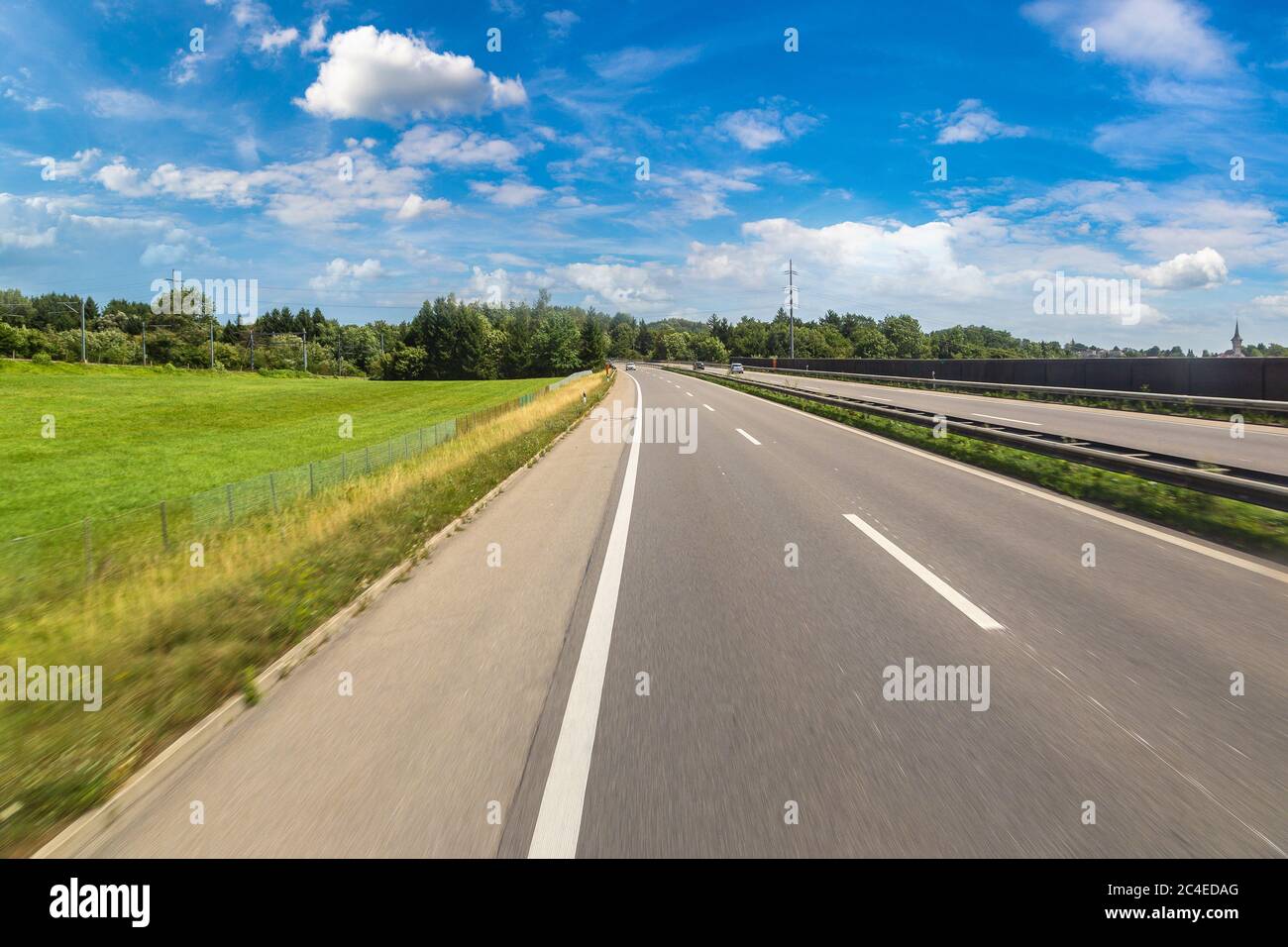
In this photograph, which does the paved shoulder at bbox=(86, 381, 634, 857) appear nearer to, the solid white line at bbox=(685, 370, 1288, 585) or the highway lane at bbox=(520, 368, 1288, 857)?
the highway lane at bbox=(520, 368, 1288, 857)

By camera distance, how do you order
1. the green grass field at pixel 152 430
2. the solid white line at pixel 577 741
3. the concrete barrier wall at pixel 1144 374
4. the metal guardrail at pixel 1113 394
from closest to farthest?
the solid white line at pixel 577 741, the metal guardrail at pixel 1113 394, the green grass field at pixel 152 430, the concrete barrier wall at pixel 1144 374

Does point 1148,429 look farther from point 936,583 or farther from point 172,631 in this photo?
point 172,631

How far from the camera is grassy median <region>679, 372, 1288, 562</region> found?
698 cm

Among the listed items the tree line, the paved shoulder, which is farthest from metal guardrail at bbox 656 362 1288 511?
the tree line

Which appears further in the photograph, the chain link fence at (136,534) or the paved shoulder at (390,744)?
the chain link fence at (136,534)

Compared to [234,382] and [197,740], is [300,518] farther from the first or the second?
[234,382]

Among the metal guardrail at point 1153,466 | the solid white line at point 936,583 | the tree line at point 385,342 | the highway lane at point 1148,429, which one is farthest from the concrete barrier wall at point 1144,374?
the tree line at point 385,342

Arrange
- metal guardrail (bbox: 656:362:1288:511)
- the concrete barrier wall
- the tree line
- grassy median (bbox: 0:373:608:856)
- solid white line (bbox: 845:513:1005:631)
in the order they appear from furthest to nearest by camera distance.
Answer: the tree line, the concrete barrier wall, metal guardrail (bbox: 656:362:1288:511), solid white line (bbox: 845:513:1005:631), grassy median (bbox: 0:373:608:856)

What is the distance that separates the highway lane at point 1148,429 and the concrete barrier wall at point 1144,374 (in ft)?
8.06

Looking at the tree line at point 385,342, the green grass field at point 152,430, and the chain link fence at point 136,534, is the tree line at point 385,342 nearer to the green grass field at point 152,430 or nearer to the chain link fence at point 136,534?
the green grass field at point 152,430

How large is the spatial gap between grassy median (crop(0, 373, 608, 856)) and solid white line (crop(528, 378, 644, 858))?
7.33 feet

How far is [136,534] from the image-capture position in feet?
30.0

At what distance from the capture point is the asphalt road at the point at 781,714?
274 centimetres

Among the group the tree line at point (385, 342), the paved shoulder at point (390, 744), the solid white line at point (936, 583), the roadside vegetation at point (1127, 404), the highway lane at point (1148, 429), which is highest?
the tree line at point (385, 342)
